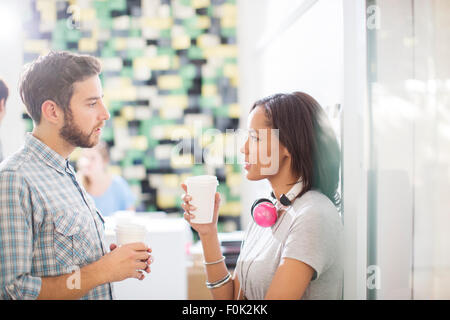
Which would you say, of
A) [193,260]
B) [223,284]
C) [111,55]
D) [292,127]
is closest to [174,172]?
[193,260]

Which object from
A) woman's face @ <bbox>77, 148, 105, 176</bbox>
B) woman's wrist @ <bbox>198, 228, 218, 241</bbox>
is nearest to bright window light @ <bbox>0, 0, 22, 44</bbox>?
woman's wrist @ <bbox>198, 228, 218, 241</bbox>

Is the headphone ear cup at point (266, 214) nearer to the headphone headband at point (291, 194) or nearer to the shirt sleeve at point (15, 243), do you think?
the headphone headband at point (291, 194)

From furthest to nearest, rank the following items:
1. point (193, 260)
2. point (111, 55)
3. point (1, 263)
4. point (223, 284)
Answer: point (111, 55) → point (193, 260) → point (223, 284) → point (1, 263)

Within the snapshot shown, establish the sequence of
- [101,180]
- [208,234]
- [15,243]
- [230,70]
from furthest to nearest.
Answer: [230,70], [101,180], [208,234], [15,243]

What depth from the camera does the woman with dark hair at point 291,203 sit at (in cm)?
86

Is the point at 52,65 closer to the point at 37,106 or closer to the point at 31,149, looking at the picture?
the point at 37,106

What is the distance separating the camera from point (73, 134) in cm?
92

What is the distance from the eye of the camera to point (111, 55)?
241 cm

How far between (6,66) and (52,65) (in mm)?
173

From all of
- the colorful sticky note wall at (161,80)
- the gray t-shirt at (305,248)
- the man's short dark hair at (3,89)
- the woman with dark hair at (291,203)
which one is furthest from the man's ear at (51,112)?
the colorful sticky note wall at (161,80)

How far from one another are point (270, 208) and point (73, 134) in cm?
53

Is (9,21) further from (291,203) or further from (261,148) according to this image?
(291,203)

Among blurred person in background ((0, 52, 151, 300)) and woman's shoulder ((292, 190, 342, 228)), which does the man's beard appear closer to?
blurred person in background ((0, 52, 151, 300))

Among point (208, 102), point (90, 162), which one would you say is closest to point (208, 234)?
point (90, 162)
